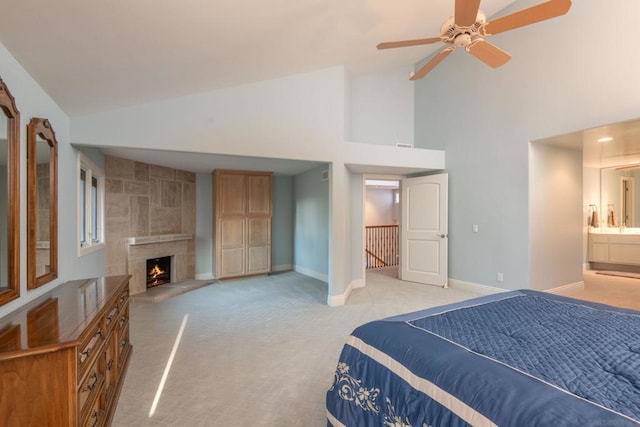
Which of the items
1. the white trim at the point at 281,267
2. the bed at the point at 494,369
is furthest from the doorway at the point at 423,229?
the bed at the point at 494,369

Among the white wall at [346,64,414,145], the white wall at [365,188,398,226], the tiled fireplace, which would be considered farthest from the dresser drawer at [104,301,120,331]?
the white wall at [365,188,398,226]

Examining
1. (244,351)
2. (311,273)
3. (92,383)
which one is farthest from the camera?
(311,273)

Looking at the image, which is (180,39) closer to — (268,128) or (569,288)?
(268,128)

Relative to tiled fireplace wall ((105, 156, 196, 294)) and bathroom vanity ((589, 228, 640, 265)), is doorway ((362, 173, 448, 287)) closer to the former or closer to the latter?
tiled fireplace wall ((105, 156, 196, 294))

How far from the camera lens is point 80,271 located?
316 cm

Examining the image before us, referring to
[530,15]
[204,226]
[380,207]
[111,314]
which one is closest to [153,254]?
[204,226]

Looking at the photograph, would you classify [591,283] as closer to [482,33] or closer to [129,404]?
[482,33]

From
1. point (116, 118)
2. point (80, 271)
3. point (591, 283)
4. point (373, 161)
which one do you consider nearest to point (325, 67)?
point (373, 161)

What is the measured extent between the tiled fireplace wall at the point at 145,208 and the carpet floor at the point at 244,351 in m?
0.89

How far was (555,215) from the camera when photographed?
4.48 metres

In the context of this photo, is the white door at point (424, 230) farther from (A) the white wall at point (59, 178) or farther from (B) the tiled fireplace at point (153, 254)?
(A) the white wall at point (59, 178)

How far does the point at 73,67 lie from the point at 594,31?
5.20 m

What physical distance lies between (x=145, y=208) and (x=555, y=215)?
20.6 feet

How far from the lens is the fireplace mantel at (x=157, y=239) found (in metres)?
4.61
